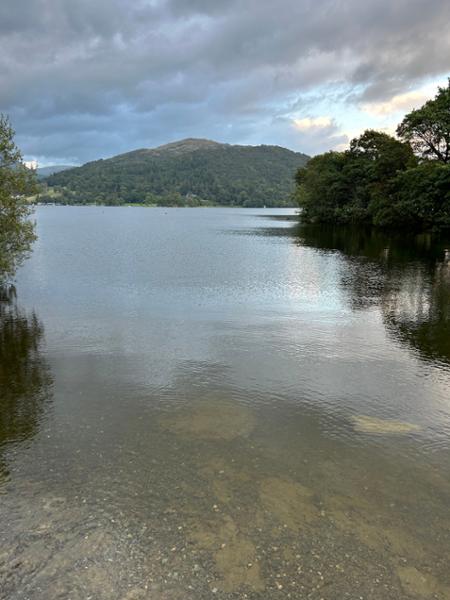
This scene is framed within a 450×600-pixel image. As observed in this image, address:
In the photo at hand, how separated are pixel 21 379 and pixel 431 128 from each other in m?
76.0

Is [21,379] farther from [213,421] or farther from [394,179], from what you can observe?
[394,179]

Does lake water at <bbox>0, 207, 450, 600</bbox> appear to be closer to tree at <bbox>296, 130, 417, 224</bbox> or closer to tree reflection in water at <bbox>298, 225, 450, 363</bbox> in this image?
tree reflection in water at <bbox>298, 225, 450, 363</bbox>

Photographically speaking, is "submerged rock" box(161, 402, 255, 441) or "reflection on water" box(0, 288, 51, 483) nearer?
"submerged rock" box(161, 402, 255, 441)

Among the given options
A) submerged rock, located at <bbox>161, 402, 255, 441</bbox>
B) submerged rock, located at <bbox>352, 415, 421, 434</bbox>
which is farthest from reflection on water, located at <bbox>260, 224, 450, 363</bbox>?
submerged rock, located at <bbox>161, 402, 255, 441</bbox>

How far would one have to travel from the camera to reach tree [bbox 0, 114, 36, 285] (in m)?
24.0

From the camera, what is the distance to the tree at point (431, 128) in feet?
226

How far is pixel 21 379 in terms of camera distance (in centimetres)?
1541

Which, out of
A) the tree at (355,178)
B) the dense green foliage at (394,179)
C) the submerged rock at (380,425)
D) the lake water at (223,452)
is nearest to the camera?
the lake water at (223,452)

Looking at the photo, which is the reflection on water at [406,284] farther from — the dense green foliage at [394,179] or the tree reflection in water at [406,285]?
the dense green foliage at [394,179]

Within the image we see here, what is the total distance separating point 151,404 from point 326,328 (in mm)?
11222

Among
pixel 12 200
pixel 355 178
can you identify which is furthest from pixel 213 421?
pixel 355 178


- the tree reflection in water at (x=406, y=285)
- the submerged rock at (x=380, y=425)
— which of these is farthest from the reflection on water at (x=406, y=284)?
the submerged rock at (x=380, y=425)

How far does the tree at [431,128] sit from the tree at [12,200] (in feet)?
216

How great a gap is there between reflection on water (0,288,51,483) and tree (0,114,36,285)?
4.12 metres
